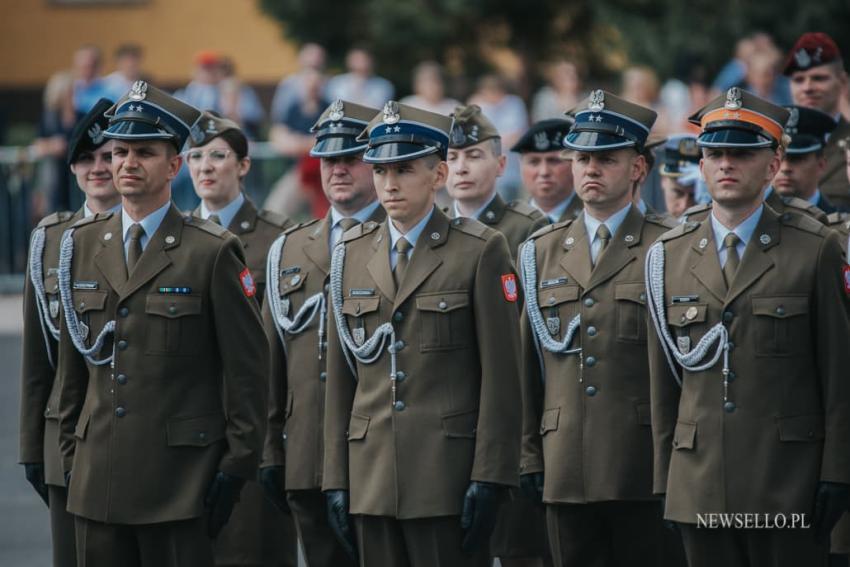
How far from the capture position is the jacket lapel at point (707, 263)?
6828mm

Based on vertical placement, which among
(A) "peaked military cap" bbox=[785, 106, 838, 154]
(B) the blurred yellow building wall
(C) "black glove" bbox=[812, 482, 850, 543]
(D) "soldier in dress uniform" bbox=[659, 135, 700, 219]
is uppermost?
(B) the blurred yellow building wall

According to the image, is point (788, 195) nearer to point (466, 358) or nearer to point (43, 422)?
point (466, 358)

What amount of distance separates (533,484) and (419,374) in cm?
106

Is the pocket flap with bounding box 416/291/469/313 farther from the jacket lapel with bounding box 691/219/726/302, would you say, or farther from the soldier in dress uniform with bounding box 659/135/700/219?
the soldier in dress uniform with bounding box 659/135/700/219

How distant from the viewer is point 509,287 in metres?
7.03

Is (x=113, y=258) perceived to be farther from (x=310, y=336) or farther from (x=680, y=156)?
(x=680, y=156)

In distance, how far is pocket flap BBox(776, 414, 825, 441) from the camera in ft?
21.7

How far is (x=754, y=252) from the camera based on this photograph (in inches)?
268

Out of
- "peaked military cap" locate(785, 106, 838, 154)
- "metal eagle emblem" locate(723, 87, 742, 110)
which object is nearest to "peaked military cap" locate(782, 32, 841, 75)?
"peaked military cap" locate(785, 106, 838, 154)

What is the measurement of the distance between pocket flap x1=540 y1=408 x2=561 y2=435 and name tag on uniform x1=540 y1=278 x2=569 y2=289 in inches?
21.3

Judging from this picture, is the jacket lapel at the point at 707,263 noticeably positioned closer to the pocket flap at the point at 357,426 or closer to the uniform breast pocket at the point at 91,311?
the pocket flap at the point at 357,426

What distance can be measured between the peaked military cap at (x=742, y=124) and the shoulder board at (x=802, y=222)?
0.93 ft

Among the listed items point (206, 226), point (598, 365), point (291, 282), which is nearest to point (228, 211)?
point (291, 282)

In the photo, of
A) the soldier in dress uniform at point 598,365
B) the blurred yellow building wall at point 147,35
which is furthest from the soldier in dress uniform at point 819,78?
the blurred yellow building wall at point 147,35
